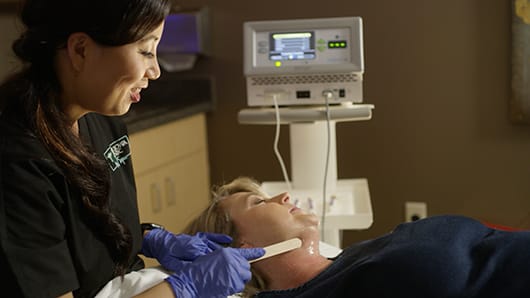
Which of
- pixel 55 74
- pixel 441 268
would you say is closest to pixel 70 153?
pixel 55 74

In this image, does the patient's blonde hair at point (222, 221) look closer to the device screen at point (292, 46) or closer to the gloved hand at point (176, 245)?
the gloved hand at point (176, 245)

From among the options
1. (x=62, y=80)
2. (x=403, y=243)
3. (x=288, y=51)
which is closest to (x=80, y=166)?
(x=62, y=80)

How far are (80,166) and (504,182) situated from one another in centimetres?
201

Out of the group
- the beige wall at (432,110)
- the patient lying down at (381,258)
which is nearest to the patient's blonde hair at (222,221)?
the patient lying down at (381,258)

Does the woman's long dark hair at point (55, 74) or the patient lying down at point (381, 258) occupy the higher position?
the woman's long dark hair at point (55, 74)

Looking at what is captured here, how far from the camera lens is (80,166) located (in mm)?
1459

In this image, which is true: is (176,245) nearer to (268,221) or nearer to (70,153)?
(268,221)

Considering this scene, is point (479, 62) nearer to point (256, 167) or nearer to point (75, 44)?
point (256, 167)

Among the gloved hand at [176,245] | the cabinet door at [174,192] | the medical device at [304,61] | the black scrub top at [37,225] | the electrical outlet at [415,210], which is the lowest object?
the electrical outlet at [415,210]

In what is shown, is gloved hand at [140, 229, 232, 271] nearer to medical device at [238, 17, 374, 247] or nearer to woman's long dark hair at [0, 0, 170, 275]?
woman's long dark hair at [0, 0, 170, 275]

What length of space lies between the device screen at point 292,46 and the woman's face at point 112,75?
94cm

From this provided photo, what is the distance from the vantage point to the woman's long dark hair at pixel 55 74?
133 centimetres

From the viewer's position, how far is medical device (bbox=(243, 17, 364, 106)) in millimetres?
2309

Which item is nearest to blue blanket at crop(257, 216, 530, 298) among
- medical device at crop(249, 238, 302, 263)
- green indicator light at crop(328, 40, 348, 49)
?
medical device at crop(249, 238, 302, 263)
